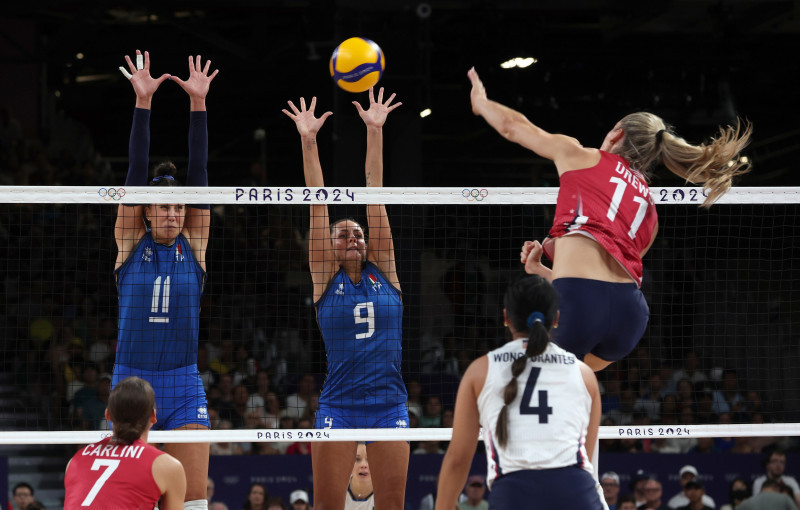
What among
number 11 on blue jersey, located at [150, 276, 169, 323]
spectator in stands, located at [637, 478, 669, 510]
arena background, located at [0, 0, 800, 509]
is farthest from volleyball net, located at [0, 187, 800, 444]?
number 11 on blue jersey, located at [150, 276, 169, 323]

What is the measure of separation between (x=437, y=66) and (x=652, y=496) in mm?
10809

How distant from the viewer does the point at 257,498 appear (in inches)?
498

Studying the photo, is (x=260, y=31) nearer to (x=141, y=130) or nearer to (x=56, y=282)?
(x=56, y=282)

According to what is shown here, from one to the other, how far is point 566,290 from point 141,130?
324 cm

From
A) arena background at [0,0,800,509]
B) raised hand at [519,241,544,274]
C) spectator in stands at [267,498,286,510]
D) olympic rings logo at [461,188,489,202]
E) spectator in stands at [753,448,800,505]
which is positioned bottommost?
spectator in stands at [267,498,286,510]

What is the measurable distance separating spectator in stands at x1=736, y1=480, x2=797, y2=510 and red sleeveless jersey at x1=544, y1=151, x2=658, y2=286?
8.59m

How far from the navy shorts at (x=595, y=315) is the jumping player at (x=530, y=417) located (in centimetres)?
71

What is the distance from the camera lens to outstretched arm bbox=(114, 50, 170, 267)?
22.3 ft

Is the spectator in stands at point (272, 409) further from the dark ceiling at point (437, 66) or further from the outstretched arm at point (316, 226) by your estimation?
the outstretched arm at point (316, 226)

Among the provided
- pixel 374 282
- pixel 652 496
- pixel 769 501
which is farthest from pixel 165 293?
pixel 769 501

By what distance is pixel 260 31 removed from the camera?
757 inches

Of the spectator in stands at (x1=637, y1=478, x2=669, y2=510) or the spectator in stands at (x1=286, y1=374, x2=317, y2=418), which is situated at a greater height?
the spectator in stands at (x1=286, y1=374, x2=317, y2=418)

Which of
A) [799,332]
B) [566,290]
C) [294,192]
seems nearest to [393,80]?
[799,332]

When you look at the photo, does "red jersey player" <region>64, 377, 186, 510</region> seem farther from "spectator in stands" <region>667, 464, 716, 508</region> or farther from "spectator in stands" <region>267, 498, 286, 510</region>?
"spectator in stands" <region>667, 464, 716, 508</region>
